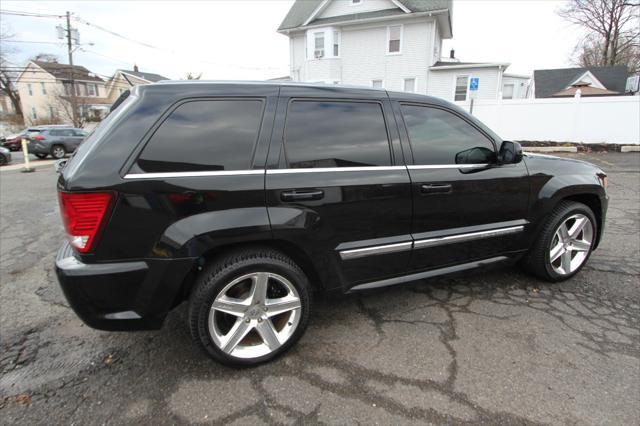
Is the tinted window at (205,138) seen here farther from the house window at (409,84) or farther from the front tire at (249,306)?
the house window at (409,84)

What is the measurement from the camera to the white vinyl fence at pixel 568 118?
1382 centimetres

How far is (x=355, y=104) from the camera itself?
2533 millimetres

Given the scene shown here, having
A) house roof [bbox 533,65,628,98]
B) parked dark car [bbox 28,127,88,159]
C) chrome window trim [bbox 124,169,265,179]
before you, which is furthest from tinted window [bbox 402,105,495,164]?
house roof [bbox 533,65,628,98]

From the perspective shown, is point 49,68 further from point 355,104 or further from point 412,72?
point 355,104

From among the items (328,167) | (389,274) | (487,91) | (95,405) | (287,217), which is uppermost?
(487,91)

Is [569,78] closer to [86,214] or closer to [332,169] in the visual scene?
[332,169]

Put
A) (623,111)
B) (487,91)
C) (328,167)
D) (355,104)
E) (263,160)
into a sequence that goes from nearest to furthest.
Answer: (263,160) → (328,167) → (355,104) → (623,111) → (487,91)

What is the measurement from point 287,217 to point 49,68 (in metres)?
56.5

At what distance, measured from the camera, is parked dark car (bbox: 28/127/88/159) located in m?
16.6

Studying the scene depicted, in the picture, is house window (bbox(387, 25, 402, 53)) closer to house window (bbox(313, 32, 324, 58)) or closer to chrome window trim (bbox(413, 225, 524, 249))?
house window (bbox(313, 32, 324, 58))

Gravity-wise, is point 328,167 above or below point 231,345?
above

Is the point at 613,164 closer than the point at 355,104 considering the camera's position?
No

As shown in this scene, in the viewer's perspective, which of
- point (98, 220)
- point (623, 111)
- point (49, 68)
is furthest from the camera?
point (49, 68)

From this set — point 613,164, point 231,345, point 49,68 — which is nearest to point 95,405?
point 231,345
